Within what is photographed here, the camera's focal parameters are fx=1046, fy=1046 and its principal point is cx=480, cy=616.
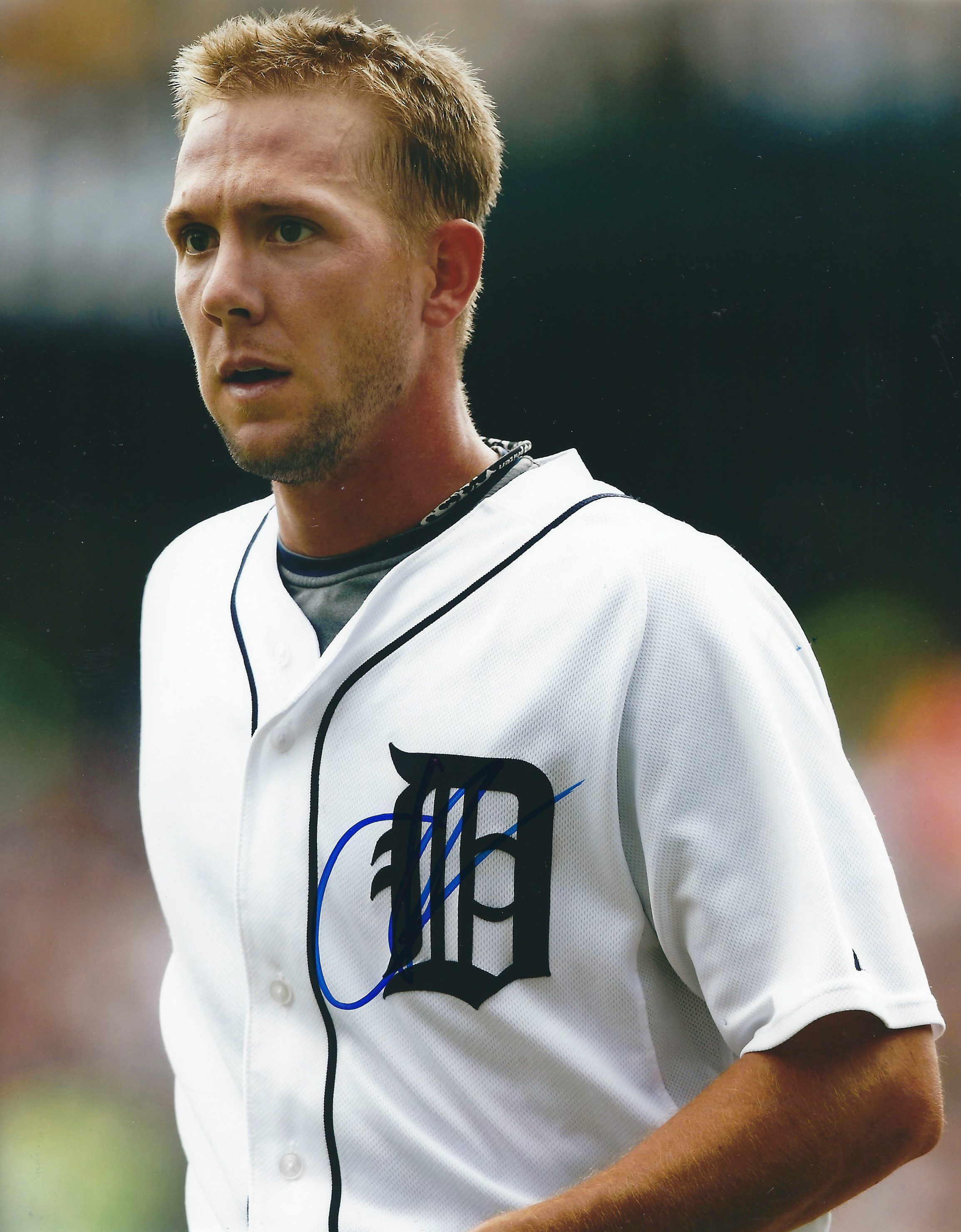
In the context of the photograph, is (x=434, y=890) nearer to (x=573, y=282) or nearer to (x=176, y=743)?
(x=176, y=743)

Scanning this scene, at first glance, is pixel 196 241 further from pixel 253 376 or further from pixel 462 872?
pixel 462 872

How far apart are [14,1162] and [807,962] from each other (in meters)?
0.86

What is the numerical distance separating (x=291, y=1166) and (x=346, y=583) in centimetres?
36

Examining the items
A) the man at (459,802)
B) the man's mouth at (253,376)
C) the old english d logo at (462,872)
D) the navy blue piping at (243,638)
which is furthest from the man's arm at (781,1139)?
the man's mouth at (253,376)

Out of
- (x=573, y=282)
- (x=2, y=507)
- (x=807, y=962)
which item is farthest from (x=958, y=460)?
(x=2, y=507)

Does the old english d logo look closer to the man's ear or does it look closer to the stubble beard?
the stubble beard

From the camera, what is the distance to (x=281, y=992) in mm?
643

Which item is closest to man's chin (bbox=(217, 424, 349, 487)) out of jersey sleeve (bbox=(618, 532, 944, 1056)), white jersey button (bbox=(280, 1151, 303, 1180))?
jersey sleeve (bbox=(618, 532, 944, 1056))

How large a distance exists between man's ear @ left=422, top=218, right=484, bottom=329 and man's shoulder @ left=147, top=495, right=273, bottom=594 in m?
0.23

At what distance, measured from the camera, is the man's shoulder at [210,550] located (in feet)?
2.72

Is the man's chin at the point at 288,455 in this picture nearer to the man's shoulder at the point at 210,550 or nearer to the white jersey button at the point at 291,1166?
the man's shoulder at the point at 210,550

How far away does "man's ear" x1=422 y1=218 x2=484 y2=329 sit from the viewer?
2.26 ft

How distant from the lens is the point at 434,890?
1.98 ft

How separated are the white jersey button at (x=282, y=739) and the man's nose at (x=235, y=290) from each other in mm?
252
